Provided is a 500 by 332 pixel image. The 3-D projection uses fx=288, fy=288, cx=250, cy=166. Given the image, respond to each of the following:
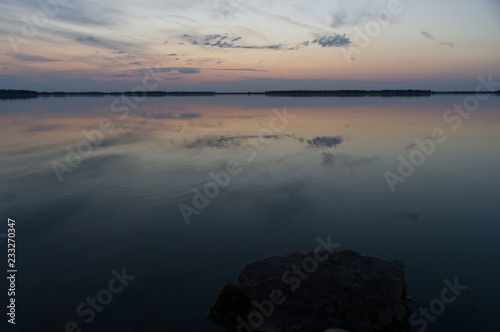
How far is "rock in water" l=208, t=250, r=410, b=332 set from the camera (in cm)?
521

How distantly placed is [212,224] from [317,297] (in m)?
4.76

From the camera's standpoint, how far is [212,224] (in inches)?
374

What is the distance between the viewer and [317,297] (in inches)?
216

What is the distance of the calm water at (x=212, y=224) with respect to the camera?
6.08 metres

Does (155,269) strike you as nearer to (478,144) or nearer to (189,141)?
(189,141)

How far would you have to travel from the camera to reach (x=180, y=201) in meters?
11.2

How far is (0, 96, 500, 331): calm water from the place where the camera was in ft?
20.0

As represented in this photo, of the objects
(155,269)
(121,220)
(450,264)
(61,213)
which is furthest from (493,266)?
(61,213)

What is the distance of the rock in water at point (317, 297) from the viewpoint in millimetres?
5215

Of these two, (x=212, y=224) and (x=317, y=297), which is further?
(x=212, y=224)

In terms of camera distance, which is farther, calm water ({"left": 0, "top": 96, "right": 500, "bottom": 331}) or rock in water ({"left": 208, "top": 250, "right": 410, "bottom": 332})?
calm water ({"left": 0, "top": 96, "right": 500, "bottom": 331})

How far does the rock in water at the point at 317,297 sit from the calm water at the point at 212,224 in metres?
0.65

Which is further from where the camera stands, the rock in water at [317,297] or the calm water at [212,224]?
the calm water at [212,224]

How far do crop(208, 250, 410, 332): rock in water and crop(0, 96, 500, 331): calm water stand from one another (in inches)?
25.7
